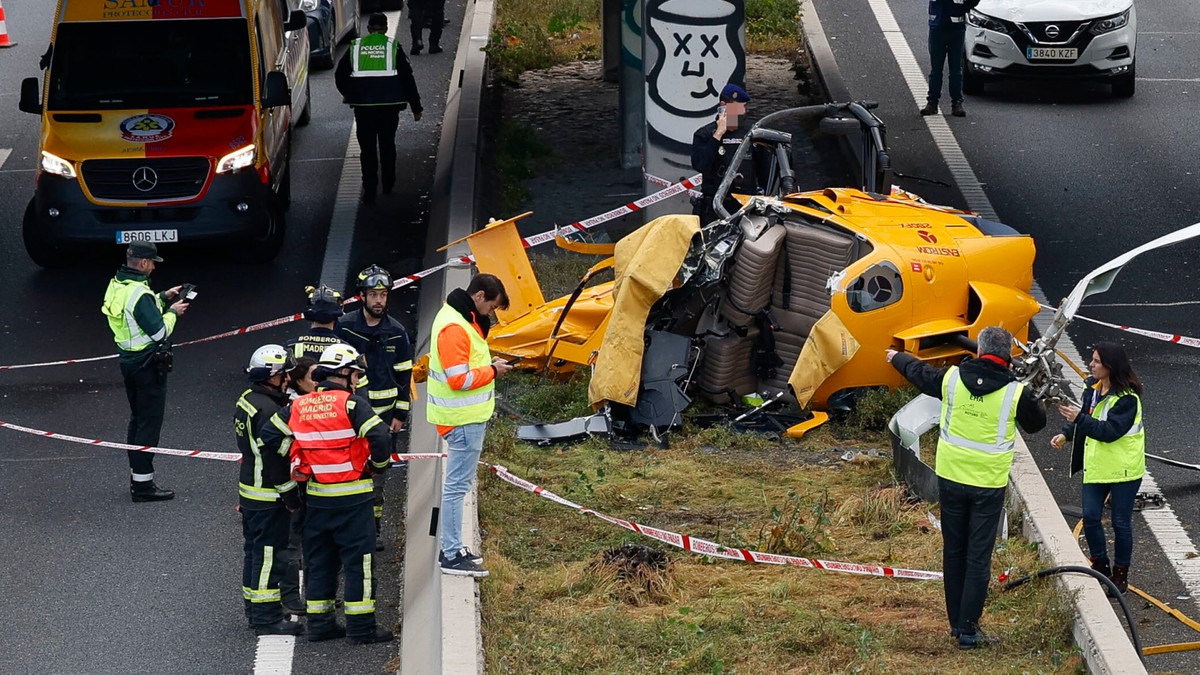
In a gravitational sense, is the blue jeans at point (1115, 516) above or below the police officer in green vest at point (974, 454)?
below

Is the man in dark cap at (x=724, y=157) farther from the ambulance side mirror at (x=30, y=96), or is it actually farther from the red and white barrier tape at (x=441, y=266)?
the ambulance side mirror at (x=30, y=96)

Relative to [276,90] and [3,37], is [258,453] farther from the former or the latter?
[3,37]

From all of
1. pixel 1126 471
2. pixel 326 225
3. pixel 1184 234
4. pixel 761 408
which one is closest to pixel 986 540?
pixel 1126 471

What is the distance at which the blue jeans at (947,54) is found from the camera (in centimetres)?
1966

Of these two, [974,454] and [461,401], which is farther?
[461,401]

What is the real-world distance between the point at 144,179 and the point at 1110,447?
929cm

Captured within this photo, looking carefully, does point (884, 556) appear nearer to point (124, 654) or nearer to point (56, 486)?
point (124, 654)

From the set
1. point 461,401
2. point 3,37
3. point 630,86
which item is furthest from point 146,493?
point 3,37

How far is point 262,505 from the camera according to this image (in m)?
9.04

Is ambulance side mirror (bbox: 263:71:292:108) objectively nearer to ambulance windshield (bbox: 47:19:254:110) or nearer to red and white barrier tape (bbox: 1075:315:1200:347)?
ambulance windshield (bbox: 47:19:254:110)

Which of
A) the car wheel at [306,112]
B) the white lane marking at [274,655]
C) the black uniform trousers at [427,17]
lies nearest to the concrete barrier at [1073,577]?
the white lane marking at [274,655]

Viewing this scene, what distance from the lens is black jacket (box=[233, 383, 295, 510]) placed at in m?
8.94

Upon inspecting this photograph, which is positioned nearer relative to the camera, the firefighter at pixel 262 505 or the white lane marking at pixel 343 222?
the firefighter at pixel 262 505

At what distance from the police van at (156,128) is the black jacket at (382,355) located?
18.3 feet
